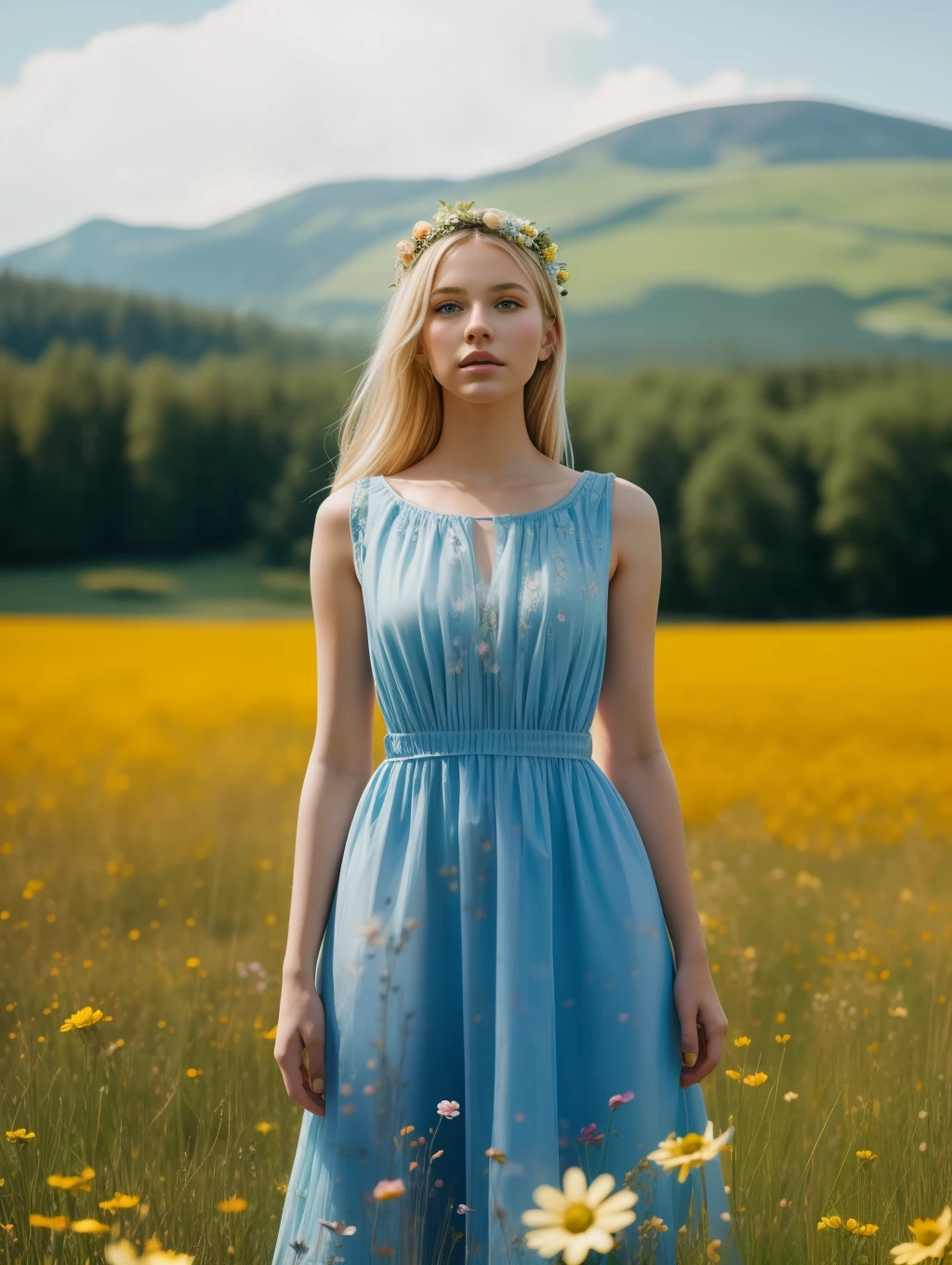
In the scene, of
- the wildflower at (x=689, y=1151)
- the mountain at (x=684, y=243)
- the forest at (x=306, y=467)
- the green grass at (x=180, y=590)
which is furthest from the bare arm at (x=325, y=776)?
the mountain at (x=684, y=243)

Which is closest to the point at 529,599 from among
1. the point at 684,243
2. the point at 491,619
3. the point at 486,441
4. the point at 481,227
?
the point at 491,619

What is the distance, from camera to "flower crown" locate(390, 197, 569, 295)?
75.0 inches

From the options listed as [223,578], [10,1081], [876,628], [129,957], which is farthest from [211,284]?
[10,1081]

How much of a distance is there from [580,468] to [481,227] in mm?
→ 10765

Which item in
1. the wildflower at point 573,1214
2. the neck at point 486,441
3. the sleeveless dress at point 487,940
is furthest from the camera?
the neck at point 486,441

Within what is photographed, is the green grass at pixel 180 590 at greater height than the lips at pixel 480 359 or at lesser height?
lesser

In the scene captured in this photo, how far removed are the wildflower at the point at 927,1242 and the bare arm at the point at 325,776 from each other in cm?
74

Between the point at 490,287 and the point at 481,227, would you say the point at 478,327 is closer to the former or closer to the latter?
the point at 490,287

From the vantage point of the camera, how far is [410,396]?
199 cm

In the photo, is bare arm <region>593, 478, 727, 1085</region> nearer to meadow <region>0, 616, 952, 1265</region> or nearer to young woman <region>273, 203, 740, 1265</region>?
young woman <region>273, 203, 740, 1265</region>

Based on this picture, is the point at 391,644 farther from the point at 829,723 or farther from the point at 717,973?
the point at 829,723

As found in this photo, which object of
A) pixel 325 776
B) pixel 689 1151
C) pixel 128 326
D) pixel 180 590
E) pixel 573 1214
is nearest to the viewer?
pixel 573 1214

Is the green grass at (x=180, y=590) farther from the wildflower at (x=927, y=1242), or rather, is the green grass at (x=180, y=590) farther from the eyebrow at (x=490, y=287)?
the wildflower at (x=927, y=1242)

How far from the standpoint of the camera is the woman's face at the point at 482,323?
Answer: 6.02ft
